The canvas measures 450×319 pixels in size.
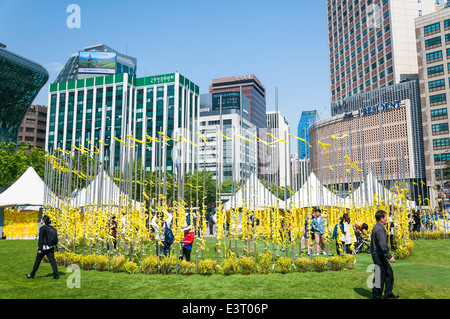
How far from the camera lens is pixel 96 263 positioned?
35.0ft

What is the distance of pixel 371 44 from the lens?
3167 inches

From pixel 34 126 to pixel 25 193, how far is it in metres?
91.2

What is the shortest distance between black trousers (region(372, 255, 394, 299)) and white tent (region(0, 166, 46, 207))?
20.7 m

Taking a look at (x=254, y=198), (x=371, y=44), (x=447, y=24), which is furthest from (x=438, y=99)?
(x=254, y=198)

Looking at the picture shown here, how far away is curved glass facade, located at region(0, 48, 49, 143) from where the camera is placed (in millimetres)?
51031

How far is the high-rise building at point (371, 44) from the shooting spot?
2928 inches

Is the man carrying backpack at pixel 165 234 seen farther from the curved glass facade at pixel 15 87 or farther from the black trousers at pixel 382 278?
the curved glass facade at pixel 15 87

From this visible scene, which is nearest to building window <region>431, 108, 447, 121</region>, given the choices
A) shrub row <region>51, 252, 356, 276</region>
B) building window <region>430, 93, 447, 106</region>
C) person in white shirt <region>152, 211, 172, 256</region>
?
building window <region>430, 93, 447, 106</region>

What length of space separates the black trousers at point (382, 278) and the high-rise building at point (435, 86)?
6139cm
